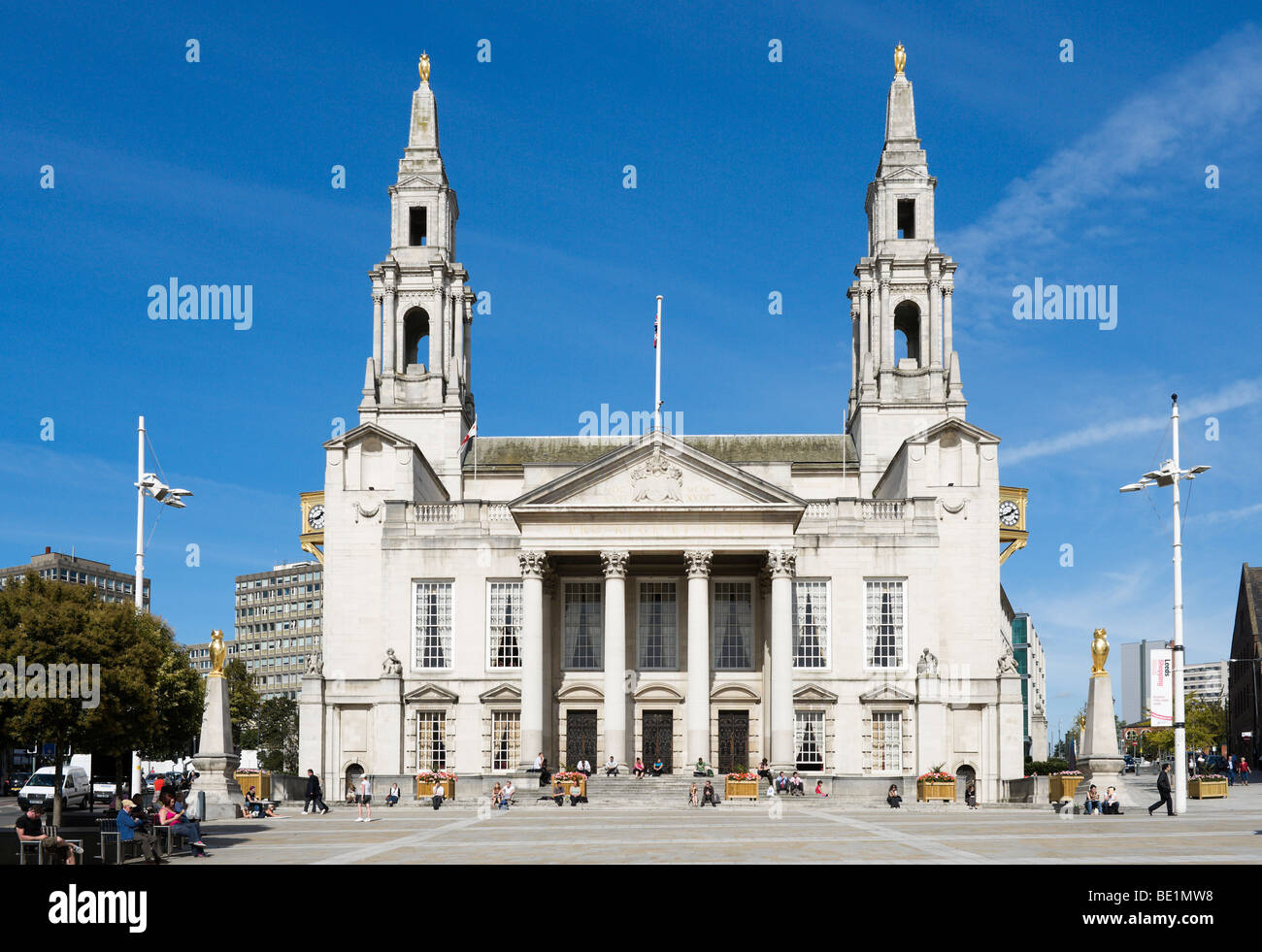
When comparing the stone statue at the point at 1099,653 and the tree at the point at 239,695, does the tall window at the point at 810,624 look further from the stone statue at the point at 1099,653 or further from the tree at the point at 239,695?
the tree at the point at 239,695

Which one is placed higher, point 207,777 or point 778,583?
point 778,583

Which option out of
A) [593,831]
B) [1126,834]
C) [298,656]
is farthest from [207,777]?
[298,656]

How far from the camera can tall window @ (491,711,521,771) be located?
196 ft

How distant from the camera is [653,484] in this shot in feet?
188

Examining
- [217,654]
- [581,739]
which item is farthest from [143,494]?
[581,739]

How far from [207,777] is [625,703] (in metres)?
18.8

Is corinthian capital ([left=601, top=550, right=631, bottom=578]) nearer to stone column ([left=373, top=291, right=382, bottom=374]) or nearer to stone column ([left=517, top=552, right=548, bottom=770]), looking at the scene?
stone column ([left=517, top=552, right=548, bottom=770])

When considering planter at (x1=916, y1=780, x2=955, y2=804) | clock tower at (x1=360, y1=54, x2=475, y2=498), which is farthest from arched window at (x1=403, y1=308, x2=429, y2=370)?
planter at (x1=916, y1=780, x2=955, y2=804)

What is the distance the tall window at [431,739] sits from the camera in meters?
60.1

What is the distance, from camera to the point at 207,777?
45000 mm

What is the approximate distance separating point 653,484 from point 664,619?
678 cm

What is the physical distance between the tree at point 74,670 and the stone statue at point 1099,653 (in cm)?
2926
